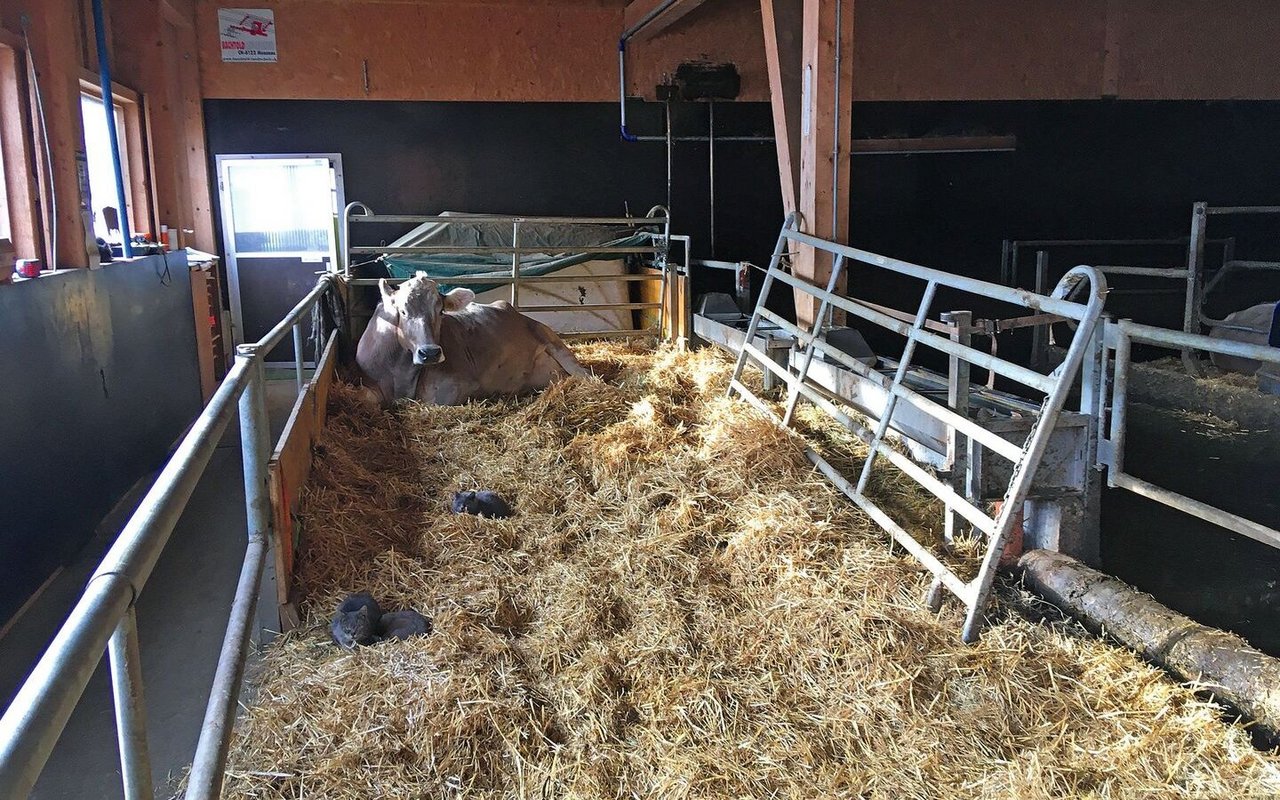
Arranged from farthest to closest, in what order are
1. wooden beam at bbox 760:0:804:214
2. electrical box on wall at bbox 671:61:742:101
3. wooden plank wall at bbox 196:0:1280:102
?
1. electrical box on wall at bbox 671:61:742:101
2. wooden plank wall at bbox 196:0:1280:102
3. wooden beam at bbox 760:0:804:214

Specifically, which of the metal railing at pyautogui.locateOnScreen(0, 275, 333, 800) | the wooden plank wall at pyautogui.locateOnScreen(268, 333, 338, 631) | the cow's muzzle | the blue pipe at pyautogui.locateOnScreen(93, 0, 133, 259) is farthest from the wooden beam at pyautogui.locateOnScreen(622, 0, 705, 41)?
the metal railing at pyautogui.locateOnScreen(0, 275, 333, 800)

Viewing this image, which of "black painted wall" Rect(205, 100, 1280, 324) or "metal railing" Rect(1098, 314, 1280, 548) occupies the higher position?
"black painted wall" Rect(205, 100, 1280, 324)

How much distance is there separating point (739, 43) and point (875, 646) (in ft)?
26.0

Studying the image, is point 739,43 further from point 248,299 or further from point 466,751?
point 466,751

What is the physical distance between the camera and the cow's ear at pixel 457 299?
6.85 m

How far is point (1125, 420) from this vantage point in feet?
10.9

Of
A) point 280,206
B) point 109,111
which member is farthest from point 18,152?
point 280,206

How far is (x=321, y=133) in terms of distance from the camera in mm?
8875

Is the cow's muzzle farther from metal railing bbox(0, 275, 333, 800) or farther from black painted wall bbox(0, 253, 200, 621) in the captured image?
metal railing bbox(0, 275, 333, 800)

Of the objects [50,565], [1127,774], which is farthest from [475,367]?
[1127,774]

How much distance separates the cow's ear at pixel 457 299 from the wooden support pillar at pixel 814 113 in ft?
8.37

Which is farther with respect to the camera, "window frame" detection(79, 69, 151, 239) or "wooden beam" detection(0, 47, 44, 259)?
"window frame" detection(79, 69, 151, 239)

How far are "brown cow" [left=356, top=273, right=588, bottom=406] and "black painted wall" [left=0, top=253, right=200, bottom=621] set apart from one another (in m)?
1.28

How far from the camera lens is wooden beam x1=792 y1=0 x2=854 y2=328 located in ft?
16.2
